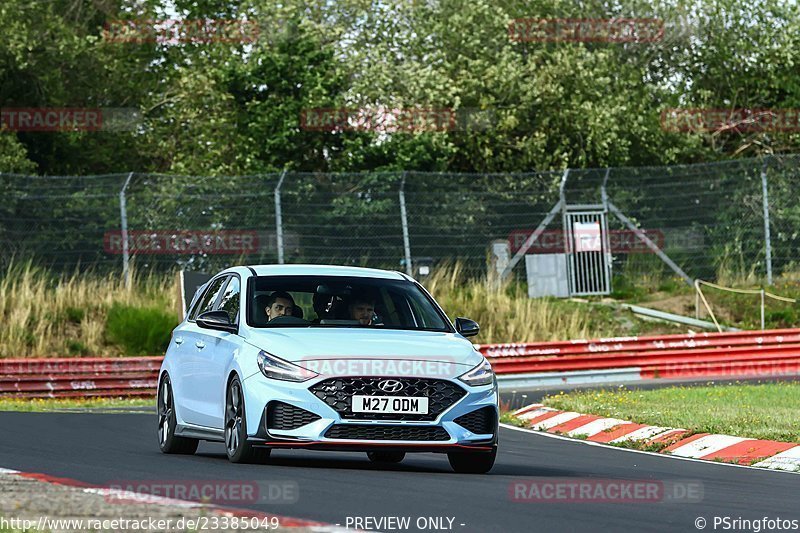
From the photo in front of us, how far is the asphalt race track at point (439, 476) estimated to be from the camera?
339 inches

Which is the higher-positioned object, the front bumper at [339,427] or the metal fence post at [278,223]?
the metal fence post at [278,223]

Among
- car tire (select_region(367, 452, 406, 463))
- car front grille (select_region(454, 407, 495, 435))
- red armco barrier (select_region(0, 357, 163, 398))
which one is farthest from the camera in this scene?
red armco barrier (select_region(0, 357, 163, 398))

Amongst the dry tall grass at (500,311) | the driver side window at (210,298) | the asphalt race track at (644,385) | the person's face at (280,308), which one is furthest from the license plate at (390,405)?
the dry tall grass at (500,311)

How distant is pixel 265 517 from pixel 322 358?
360 centimetres

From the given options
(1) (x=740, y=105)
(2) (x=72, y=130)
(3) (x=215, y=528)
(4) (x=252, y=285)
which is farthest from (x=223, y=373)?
(1) (x=740, y=105)

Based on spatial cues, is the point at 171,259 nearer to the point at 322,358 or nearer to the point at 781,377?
the point at 781,377

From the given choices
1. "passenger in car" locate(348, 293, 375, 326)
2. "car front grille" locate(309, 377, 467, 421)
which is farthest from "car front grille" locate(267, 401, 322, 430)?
"passenger in car" locate(348, 293, 375, 326)

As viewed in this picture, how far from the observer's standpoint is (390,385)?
36.3ft

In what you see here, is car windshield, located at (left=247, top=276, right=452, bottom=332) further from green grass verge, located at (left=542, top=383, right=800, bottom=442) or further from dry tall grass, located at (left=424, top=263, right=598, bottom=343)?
dry tall grass, located at (left=424, top=263, right=598, bottom=343)

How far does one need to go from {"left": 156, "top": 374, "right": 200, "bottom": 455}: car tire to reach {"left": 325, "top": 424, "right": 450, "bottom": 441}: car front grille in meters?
2.53

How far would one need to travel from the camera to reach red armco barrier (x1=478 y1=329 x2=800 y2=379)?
2664cm

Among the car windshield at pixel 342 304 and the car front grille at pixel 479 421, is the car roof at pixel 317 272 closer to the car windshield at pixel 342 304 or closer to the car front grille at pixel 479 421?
the car windshield at pixel 342 304

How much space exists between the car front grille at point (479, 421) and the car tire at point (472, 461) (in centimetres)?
25

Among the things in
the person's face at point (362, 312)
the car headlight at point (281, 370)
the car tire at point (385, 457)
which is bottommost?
the car tire at point (385, 457)
